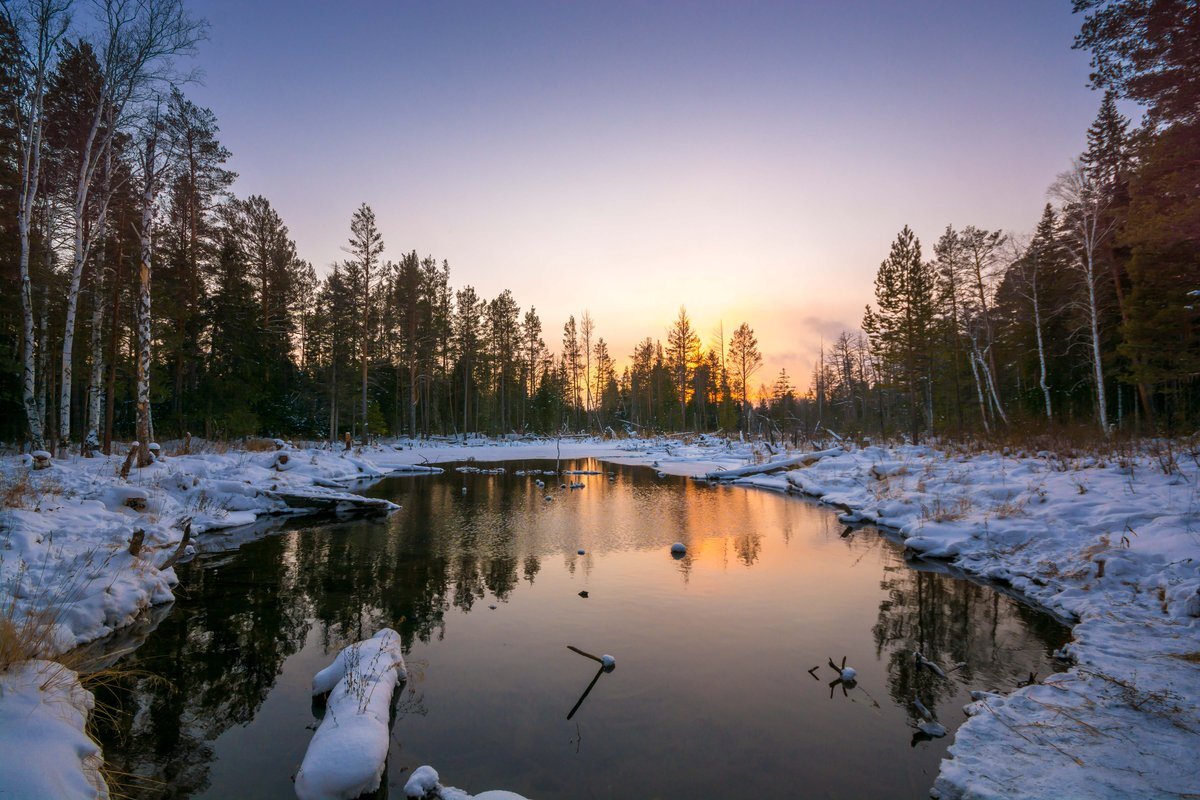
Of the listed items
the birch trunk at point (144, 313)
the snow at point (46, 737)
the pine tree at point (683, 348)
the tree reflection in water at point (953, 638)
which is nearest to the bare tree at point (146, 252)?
the birch trunk at point (144, 313)


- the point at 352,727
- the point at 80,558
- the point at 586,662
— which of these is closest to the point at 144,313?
the point at 80,558

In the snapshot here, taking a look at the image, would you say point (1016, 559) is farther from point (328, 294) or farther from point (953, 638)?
point (328, 294)

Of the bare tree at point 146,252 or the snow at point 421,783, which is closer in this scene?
the snow at point 421,783

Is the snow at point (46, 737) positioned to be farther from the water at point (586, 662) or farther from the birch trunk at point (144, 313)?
the birch trunk at point (144, 313)

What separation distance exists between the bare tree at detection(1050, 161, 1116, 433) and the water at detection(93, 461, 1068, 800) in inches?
Answer: 787

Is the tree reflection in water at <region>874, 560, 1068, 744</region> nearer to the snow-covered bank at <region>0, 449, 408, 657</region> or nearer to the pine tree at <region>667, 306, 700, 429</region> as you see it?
the snow-covered bank at <region>0, 449, 408, 657</region>

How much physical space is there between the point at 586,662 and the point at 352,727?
2666mm

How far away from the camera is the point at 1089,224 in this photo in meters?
23.3

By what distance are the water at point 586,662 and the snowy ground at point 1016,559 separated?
56cm

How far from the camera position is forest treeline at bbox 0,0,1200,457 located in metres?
14.4

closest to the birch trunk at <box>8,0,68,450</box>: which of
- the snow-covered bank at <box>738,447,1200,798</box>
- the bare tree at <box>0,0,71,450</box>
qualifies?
A: the bare tree at <box>0,0,71,450</box>

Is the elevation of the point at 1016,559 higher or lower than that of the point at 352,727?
lower

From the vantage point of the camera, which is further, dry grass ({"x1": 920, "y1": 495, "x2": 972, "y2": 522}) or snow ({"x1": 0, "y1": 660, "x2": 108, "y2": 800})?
dry grass ({"x1": 920, "y1": 495, "x2": 972, "y2": 522})

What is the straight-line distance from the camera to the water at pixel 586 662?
4.08 m
